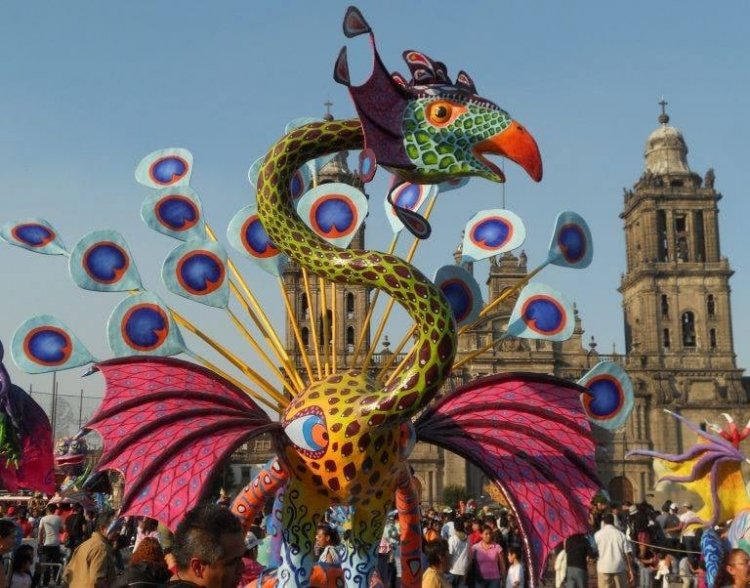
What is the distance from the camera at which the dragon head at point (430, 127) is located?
18.6 feet

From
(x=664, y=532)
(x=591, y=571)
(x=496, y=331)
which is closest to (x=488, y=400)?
(x=664, y=532)

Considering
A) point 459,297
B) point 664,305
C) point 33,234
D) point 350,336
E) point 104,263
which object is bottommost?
point 459,297

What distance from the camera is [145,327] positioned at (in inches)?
279

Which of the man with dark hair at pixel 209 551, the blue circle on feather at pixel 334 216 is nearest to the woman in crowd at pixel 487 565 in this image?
→ the blue circle on feather at pixel 334 216

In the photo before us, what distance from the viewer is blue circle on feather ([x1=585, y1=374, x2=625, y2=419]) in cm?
768

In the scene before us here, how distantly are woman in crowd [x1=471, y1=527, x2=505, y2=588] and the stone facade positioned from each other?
106ft

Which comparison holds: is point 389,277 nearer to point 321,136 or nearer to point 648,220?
point 321,136

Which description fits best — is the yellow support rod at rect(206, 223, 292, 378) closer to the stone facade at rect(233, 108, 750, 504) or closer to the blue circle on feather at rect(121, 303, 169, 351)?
the blue circle on feather at rect(121, 303, 169, 351)

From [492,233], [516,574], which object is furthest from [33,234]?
[516,574]

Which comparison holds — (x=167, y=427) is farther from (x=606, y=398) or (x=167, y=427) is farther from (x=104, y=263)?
(x=606, y=398)

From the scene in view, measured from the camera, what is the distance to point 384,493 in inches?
243

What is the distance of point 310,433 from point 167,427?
1152 millimetres

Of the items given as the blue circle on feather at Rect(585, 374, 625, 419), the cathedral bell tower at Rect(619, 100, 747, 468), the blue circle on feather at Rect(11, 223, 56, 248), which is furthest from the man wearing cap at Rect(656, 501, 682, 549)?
the cathedral bell tower at Rect(619, 100, 747, 468)

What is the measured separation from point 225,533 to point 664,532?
10331 millimetres
